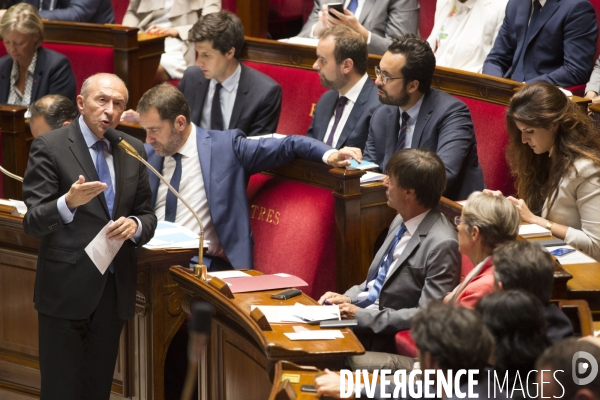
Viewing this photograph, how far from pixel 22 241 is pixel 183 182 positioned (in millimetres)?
447

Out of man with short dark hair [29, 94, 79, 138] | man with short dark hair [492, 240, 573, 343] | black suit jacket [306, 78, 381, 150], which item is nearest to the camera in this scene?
man with short dark hair [492, 240, 573, 343]

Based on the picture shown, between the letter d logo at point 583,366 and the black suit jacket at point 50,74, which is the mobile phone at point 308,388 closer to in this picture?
the letter d logo at point 583,366

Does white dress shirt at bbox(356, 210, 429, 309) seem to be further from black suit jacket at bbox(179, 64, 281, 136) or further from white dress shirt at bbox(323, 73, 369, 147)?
black suit jacket at bbox(179, 64, 281, 136)

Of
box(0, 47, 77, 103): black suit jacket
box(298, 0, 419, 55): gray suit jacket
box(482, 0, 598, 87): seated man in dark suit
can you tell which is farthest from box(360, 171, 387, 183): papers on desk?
box(0, 47, 77, 103): black suit jacket

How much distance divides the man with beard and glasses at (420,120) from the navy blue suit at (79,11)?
1.61 m

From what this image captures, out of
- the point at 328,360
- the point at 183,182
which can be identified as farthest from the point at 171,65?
the point at 328,360

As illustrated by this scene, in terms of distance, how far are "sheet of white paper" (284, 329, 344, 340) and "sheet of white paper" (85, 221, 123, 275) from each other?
48 centimetres

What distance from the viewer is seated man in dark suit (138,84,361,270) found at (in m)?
2.38

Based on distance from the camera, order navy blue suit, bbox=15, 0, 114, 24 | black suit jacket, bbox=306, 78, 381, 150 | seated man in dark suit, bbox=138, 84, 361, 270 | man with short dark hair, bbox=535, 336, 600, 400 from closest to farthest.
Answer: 1. man with short dark hair, bbox=535, 336, 600, 400
2. seated man in dark suit, bbox=138, 84, 361, 270
3. black suit jacket, bbox=306, 78, 381, 150
4. navy blue suit, bbox=15, 0, 114, 24

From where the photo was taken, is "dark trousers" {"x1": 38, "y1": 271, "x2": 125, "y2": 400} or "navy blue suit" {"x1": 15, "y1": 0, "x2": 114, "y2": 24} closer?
"dark trousers" {"x1": 38, "y1": 271, "x2": 125, "y2": 400}

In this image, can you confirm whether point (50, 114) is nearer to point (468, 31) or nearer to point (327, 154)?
point (327, 154)

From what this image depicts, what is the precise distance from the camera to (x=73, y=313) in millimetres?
1911

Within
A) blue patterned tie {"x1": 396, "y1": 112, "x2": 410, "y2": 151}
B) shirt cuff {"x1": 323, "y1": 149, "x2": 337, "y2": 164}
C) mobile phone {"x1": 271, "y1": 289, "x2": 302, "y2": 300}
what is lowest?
mobile phone {"x1": 271, "y1": 289, "x2": 302, "y2": 300}

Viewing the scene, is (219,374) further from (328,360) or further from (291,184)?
(291,184)
